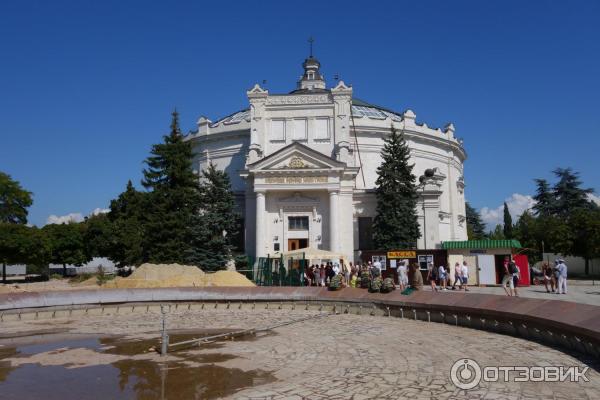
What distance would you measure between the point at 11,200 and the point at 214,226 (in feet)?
146

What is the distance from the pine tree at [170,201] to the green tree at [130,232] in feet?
5.26

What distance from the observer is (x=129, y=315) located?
650 inches

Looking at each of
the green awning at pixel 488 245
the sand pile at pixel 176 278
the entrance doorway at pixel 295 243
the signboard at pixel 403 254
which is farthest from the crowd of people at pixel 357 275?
the entrance doorway at pixel 295 243

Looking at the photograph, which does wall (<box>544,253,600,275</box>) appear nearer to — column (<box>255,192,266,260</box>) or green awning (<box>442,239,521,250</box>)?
green awning (<box>442,239,521,250</box>)

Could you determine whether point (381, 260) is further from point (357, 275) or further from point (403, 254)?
point (357, 275)

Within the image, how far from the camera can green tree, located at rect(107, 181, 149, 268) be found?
1521 inches

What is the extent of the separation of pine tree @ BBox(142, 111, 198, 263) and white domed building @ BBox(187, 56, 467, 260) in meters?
4.52

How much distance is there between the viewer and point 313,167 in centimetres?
3600

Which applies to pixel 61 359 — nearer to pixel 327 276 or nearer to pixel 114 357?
pixel 114 357

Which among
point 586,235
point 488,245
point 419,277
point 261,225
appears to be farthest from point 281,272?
point 586,235

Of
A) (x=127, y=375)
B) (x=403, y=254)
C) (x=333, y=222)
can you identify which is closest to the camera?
(x=127, y=375)

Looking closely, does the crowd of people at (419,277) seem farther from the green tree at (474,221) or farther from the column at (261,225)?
the green tree at (474,221)

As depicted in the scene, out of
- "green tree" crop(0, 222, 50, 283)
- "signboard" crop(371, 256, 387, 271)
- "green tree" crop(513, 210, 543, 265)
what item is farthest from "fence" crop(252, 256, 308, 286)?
"green tree" crop(513, 210, 543, 265)

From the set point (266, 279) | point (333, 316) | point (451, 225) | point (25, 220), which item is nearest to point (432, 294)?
point (333, 316)
